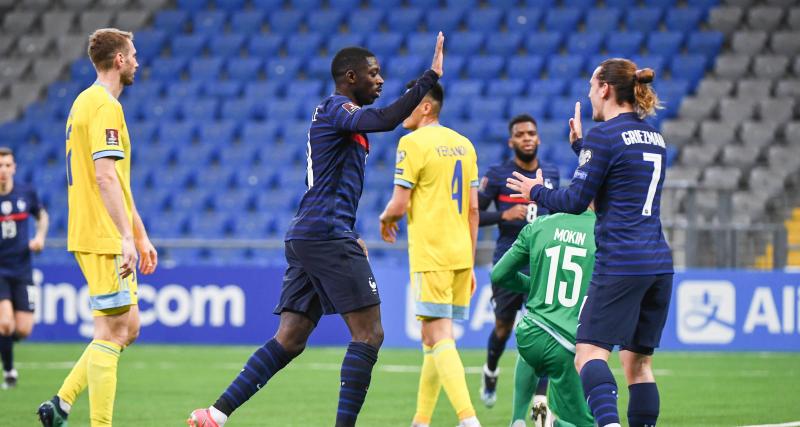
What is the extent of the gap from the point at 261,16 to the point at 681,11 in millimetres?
8117

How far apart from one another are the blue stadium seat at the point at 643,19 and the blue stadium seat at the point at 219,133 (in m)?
7.35

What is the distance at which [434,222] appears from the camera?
26.8ft

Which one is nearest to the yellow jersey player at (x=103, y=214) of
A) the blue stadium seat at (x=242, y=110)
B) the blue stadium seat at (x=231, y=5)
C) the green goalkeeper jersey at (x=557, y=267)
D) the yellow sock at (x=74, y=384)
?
the yellow sock at (x=74, y=384)

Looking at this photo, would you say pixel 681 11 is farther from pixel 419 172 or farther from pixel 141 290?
A: pixel 419 172

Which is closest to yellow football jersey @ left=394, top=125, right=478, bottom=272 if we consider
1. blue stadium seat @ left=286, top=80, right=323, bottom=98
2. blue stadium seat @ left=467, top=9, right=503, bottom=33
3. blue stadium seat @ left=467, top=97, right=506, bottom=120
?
blue stadium seat @ left=467, top=97, right=506, bottom=120

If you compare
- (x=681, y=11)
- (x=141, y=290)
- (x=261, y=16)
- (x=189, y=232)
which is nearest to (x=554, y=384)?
(x=141, y=290)

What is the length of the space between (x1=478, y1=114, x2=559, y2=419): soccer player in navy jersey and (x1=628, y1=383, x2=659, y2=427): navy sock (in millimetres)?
3074

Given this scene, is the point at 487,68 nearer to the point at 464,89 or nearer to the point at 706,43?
the point at 464,89

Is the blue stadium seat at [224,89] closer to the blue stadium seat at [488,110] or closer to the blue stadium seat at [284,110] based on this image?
the blue stadium seat at [284,110]

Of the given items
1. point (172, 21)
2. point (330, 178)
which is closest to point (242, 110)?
point (172, 21)

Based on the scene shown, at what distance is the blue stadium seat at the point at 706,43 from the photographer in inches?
846

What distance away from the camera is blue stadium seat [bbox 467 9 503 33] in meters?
22.9

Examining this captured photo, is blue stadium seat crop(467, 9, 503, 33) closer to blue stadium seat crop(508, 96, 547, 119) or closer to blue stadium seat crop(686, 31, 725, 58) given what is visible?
blue stadium seat crop(508, 96, 547, 119)

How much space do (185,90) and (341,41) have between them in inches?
123
